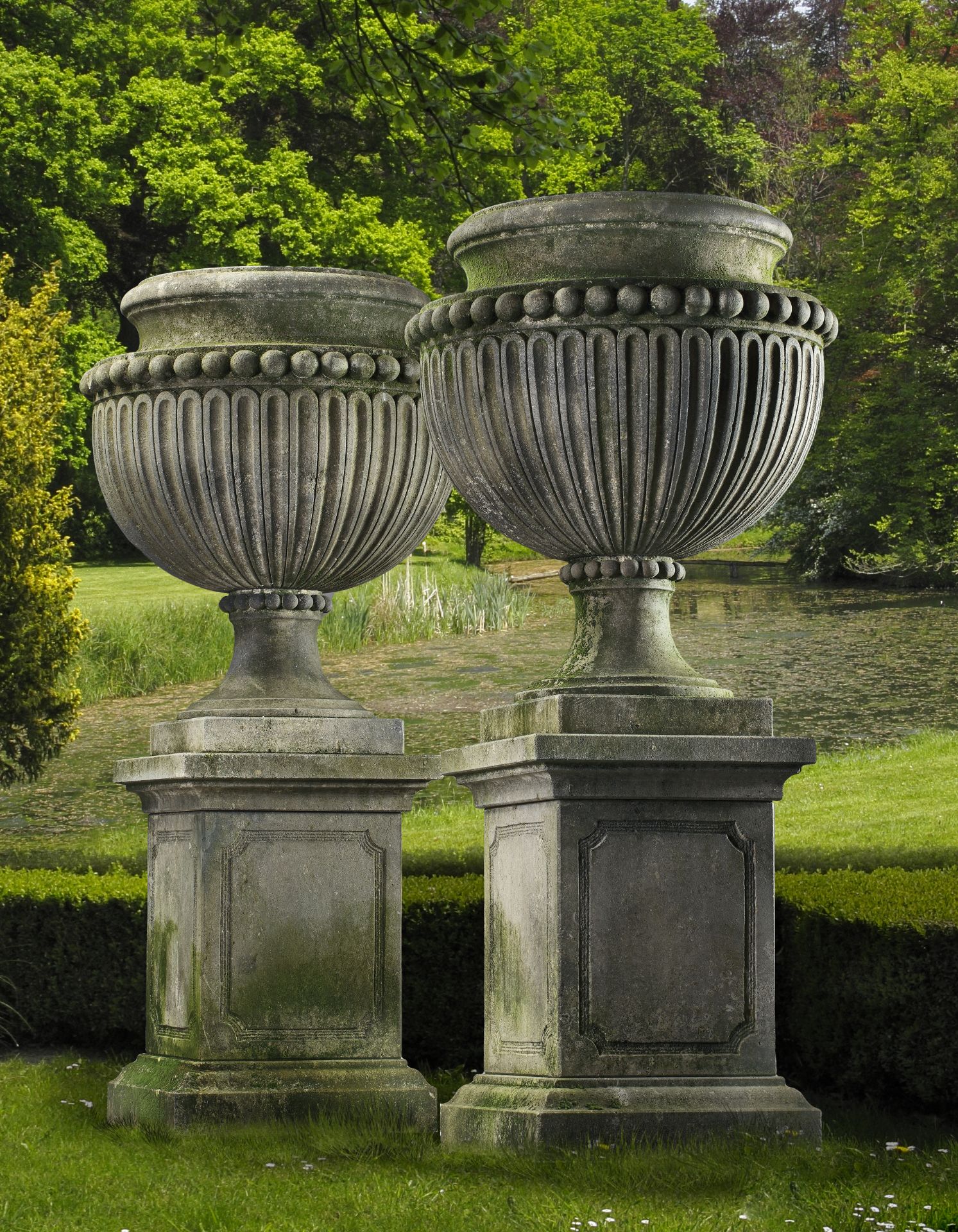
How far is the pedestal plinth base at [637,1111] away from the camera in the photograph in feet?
15.4

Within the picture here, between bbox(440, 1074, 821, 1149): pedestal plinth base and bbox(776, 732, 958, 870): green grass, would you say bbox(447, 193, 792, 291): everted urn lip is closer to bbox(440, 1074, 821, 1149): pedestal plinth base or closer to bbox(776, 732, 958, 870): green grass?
bbox(440, 1074, 821, 1149): pedestal plinth base

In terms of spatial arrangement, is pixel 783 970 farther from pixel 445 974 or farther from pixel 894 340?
pixel 894 340

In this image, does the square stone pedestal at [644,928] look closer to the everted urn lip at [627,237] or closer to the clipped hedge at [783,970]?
the clipped hedge at [783,970]

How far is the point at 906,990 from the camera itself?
19.5ft

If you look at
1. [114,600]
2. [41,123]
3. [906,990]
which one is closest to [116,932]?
[906,990]

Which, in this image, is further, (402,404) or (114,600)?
(114,600)

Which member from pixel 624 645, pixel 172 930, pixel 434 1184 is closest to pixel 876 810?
pixel 172 930

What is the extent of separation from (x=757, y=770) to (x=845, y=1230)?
1.46 metres

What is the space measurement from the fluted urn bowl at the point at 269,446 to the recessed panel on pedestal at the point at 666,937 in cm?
154

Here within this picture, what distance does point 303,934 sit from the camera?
5.82 m

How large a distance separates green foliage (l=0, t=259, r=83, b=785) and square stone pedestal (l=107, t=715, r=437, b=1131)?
25.3ft

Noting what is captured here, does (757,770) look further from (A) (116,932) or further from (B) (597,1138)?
(A) (116,932)

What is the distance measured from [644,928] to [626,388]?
1.62m

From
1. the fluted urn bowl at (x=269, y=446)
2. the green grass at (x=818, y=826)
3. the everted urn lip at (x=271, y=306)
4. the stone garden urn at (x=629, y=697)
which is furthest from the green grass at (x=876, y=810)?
the everted urn lip at (x=271, y=306)
